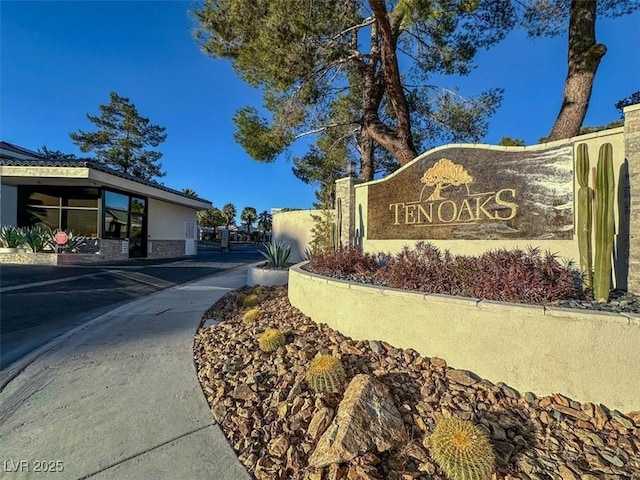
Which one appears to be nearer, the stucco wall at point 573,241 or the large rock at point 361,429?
the large rock at point 361,429

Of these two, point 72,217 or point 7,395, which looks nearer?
point 7,395

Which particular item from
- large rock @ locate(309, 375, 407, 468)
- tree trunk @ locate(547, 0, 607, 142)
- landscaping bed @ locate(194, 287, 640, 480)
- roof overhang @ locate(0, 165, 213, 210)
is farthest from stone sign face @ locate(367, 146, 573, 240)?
roof overhang @ locate(0, 165, 213, 210)

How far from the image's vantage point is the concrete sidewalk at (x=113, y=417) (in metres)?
1.99

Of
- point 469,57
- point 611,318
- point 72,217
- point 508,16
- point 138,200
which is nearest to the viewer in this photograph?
point 611,318

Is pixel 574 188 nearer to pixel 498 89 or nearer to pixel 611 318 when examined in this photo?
pixel 611 318

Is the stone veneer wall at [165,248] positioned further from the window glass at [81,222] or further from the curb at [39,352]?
the curb at [39,352]

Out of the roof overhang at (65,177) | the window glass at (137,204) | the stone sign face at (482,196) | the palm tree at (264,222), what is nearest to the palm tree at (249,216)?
the palm tree at (264,222)

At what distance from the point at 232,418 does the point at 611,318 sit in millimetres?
3066

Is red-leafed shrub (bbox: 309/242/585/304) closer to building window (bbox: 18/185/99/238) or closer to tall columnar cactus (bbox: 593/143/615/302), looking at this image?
tall columnar cactus (bbox: 593/143/615/302)

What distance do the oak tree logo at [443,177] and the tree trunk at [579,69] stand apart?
8.51 feet

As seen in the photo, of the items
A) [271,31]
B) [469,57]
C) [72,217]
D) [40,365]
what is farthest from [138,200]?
[469,57]

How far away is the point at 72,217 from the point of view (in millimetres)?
14109

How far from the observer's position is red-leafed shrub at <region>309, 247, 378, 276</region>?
5473mm

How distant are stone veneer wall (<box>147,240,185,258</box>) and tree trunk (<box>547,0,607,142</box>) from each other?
59.6 ft
